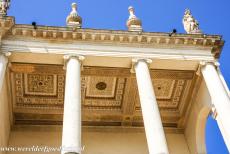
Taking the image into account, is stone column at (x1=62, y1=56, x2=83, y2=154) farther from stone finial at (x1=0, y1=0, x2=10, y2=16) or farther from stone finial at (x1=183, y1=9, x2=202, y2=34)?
stone finial at (x1=183, y1=9, x2=202, y2=34)

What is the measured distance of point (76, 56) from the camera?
49.2 feet

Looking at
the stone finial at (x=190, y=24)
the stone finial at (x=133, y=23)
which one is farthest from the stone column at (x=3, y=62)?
the stone finial at (x=190, y=24)

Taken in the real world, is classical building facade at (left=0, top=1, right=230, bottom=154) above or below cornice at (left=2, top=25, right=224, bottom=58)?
below

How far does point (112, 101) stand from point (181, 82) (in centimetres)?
366

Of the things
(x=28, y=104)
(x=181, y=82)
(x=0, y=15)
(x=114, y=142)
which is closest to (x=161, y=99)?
(x=181, y=82)

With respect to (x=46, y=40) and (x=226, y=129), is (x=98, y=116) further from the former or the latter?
(x=226, y=129)

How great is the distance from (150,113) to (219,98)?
3.16 metres

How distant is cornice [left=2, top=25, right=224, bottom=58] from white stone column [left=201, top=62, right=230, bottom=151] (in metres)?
1.31

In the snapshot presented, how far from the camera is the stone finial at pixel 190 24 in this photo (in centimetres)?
1705

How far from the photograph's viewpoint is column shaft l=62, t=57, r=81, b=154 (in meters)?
11.0

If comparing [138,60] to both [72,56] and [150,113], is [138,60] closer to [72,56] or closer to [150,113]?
[72,56]

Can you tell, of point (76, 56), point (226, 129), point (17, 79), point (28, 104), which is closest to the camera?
point (226, 129)

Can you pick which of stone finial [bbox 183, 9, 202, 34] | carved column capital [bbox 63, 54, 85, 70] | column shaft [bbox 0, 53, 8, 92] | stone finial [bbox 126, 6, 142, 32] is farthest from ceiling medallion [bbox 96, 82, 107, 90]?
column shaft [bbox 0, 53, 8, 92]

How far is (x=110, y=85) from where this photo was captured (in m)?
17.8
